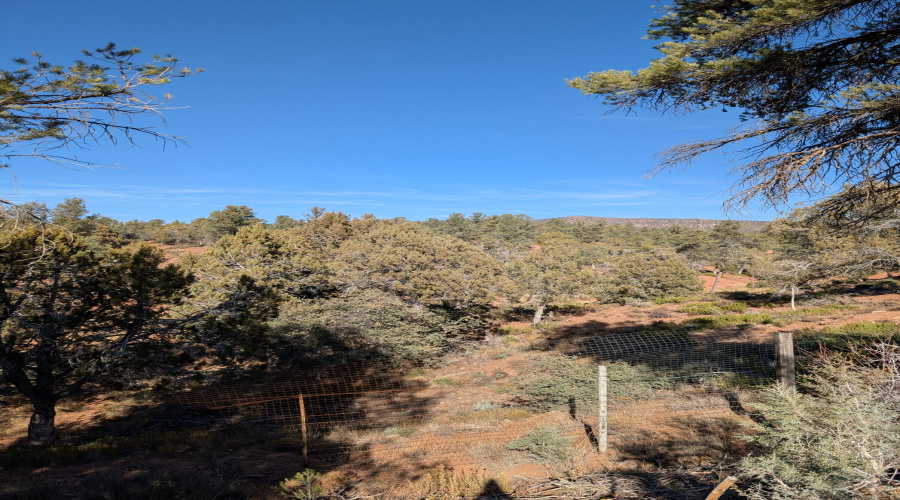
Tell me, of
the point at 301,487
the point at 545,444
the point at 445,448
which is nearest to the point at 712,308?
the point at 545,444

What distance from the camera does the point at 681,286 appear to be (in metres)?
29.3

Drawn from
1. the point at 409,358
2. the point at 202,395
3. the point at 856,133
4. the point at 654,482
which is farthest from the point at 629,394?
the point at 202,395

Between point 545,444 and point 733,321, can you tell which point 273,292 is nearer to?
point 545,444

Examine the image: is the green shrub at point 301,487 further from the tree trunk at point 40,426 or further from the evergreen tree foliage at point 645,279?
the evergreen tree foliage at point 645,279

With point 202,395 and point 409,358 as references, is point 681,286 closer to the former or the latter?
point 409,358

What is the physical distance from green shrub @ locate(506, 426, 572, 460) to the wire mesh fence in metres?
0.02

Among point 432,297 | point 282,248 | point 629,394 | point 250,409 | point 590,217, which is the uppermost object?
point 590,217

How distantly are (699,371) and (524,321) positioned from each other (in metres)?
16.2

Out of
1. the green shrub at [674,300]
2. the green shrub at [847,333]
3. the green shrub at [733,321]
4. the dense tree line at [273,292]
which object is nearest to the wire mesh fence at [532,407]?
the green shrub at [847,333]

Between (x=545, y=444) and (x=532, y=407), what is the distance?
3.33 metres

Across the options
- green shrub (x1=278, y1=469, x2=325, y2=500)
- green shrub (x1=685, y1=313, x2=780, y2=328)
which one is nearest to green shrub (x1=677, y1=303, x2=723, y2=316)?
green shrub (x1=685, y1=313, x2=780, y2=328)

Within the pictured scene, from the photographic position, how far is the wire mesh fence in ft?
19.3

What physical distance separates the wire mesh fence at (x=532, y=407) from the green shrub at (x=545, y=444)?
0.02 m

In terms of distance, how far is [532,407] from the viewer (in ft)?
30.0
